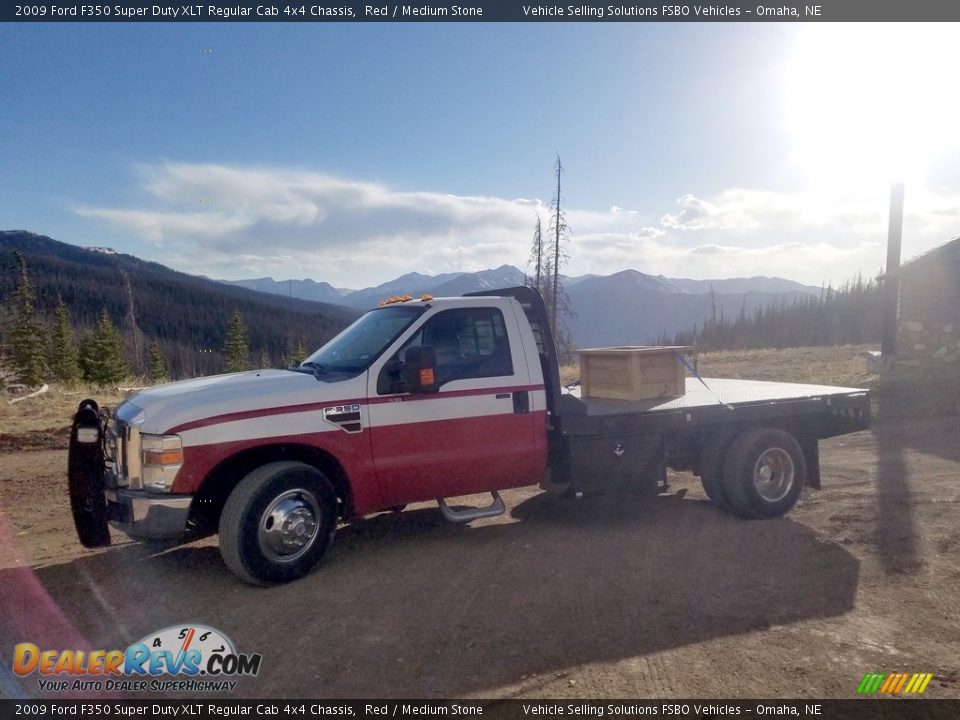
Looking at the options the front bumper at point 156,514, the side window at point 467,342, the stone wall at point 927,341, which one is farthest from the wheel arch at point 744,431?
the stone wall at point 927,341

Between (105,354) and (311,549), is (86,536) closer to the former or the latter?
(311,549)

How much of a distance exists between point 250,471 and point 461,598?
1854mm

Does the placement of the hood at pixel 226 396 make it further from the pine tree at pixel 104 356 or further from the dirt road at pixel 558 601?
the pine tree at pixel 104 356

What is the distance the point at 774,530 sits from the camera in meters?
6.76

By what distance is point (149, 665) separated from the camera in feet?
13.7

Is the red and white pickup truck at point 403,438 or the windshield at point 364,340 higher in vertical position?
the windshield at point 364,340

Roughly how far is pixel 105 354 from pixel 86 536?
4877 cm

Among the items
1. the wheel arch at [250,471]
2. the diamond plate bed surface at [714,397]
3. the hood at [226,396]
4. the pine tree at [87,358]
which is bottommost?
the pine tree at [87,358]

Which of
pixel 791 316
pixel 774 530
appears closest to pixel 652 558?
pixel 774 530

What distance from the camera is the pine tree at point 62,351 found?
47081 mm

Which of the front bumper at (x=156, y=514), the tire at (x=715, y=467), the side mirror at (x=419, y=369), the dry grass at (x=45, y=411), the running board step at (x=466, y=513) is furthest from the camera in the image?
the dry grass at (x=45, y=411)

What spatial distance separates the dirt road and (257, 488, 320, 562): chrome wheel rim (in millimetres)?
283

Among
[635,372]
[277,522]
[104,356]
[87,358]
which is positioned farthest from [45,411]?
[87,358]

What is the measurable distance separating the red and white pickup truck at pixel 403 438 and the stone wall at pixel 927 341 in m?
13.5
